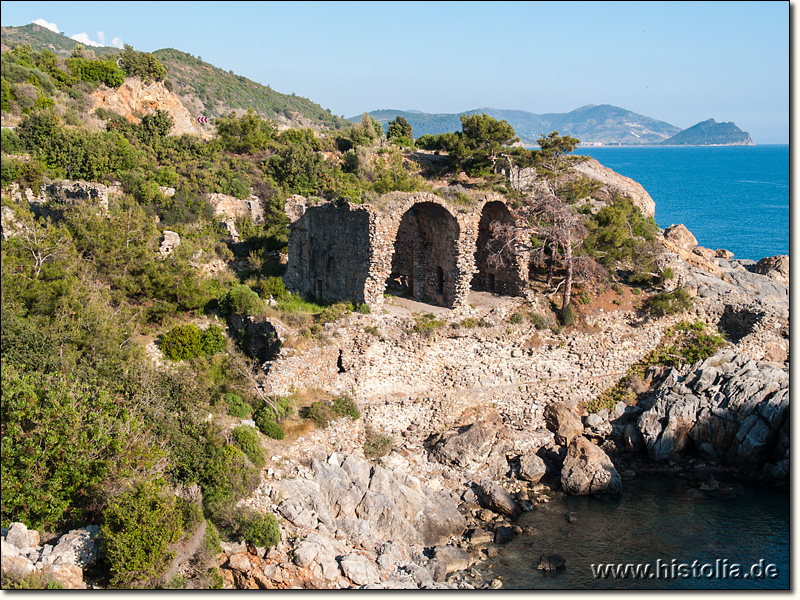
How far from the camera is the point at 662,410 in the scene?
2320cm

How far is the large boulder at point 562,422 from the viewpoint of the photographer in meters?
23.3

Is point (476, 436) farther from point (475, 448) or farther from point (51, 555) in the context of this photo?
point (51, 555)

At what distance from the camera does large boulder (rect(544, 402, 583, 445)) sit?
23344mm

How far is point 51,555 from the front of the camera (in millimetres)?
12781

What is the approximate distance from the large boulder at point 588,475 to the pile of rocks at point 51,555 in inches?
537

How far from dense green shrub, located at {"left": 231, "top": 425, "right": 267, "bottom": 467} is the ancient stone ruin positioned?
287 inches

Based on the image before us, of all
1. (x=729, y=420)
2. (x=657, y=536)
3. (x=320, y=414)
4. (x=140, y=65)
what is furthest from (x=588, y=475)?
(x=140, y=65)

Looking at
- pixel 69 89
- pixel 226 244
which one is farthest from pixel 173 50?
pixel 226 244

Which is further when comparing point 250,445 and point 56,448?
point 250,445

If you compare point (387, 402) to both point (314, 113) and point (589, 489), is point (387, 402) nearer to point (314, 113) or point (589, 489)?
point (589, 489)

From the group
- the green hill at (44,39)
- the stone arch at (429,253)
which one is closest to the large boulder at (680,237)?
the stone arch at (429,253)

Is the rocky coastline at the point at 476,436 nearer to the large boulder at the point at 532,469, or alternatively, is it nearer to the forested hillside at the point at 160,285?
the large boulder at the point at 532,469

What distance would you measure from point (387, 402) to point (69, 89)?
108 ft

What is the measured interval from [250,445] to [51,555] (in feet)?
Answer: 18.4
